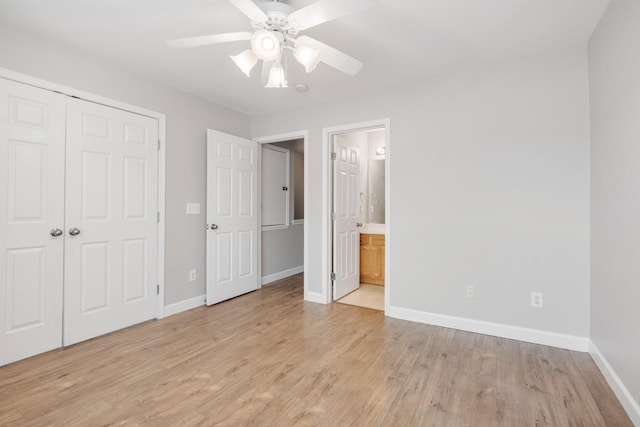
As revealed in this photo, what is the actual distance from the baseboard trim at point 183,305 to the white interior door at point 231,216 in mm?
126

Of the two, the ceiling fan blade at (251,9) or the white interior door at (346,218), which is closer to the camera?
the ceiling fan blade at (251,9)

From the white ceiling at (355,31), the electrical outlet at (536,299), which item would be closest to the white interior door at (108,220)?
the white ceiling at (355,31)

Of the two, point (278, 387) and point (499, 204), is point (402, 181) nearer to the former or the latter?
point (499, 204)

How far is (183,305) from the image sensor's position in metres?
3.42

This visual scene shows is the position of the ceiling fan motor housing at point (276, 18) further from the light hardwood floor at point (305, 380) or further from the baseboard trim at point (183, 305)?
the baseboard trim at point (183, 305)

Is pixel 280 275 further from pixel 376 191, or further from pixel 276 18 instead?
pixel 276 18

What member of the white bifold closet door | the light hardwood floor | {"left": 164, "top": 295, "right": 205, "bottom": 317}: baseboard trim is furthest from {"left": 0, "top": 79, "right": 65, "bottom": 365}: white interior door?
{"left": 164, "top": 295, "right": 205, "bottom": 317}: baseboard trim

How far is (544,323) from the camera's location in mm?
2584

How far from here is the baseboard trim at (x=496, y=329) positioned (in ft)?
8.17

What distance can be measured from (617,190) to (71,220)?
3.95m

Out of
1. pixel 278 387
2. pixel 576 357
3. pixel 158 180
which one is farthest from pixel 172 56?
pixel 576 357

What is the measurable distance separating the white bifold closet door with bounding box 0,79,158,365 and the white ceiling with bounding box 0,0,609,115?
20.9 inches

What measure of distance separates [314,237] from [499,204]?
79.0 inches

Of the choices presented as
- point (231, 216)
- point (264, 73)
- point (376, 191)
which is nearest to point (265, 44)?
point (264, 73)
